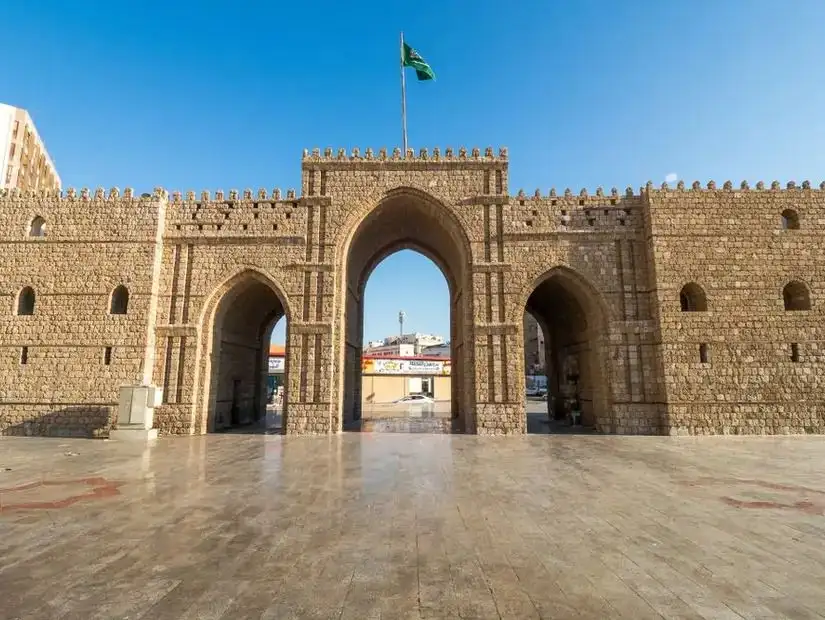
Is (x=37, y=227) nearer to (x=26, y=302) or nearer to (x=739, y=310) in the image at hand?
(x=26, y=302)

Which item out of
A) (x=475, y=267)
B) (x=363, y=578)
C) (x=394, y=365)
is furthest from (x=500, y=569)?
(x=394, y=365)

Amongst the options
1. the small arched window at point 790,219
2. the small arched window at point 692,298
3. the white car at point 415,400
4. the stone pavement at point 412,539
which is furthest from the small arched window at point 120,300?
the small arched window at point 790,219

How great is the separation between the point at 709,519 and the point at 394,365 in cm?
3620

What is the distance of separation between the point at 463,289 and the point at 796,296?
13.8 metres

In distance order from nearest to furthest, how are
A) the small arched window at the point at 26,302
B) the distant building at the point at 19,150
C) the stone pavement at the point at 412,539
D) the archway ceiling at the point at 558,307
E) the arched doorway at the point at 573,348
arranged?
the stone pavement at the point at 412,539 → the small arched window at the point at 26,302 → the arched doorway at the point at 573,348 → the archway ceiling at the point at 558,307 → the distant building at the point at 19,150

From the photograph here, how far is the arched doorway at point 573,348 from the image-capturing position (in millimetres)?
18438

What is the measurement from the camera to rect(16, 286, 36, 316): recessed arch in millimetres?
18281

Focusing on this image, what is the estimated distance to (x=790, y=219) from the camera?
18328 mm

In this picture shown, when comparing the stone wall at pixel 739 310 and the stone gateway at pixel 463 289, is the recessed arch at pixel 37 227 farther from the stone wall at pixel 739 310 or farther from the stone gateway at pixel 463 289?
the stone wall at pixel 739 310

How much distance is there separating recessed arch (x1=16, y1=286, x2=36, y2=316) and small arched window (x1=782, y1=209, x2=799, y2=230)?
32.2 m

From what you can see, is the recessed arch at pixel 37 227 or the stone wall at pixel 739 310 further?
the recessed arch at pixel 37 227

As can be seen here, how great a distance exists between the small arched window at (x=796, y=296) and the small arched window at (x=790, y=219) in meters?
2.46

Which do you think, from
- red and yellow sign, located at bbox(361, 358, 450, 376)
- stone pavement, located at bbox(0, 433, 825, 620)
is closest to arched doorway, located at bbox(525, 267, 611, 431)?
stone pavement, located at bbox(0, 433, 825, 620)

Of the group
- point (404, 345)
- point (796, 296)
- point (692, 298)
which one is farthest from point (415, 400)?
point (404, 345)
